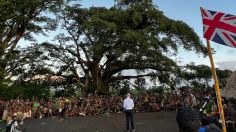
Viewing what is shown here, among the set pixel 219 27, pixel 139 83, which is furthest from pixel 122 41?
pixel 219 27

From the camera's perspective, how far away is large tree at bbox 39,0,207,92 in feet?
114

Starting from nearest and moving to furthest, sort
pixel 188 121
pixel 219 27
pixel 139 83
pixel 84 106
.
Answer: pixel 188 121 → pixel 219 27 → pixel 84 106 → pixel 139 83

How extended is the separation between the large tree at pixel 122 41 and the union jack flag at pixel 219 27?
83.3ft

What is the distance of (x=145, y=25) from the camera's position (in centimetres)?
3756

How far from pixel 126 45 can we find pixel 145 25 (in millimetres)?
3812

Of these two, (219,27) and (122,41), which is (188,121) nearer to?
(219,27)

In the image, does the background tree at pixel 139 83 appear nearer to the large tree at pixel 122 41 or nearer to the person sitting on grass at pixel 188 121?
the large tree at pixel 122 41

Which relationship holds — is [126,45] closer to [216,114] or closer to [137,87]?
[137,87]

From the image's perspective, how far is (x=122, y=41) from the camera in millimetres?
35344

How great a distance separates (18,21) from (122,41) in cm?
1051

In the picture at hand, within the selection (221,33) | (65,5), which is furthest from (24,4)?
(221,33)

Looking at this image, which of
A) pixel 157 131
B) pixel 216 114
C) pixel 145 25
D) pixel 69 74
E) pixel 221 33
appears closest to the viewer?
pixel 221 33

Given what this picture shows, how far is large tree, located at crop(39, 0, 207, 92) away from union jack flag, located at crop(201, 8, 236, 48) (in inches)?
1000

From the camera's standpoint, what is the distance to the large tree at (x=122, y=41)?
114ft
